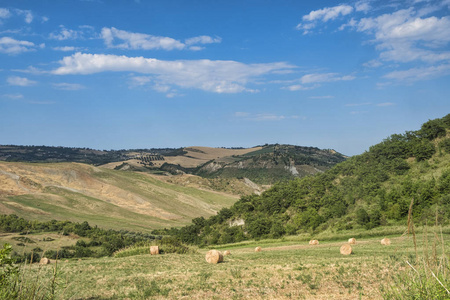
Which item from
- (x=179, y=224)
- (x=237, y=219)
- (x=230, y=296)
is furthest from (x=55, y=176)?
(x=230, y=296)

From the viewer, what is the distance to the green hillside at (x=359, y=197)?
54312 mm

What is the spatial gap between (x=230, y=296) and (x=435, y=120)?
258 feet

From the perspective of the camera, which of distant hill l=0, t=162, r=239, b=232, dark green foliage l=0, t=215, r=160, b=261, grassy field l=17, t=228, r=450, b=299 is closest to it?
grassy field l=17, t=228, r=450, b=299

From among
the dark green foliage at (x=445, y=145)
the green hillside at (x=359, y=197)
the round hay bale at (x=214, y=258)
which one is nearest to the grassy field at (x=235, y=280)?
the round hay bale at (x=214, y=258)

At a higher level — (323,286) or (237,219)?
(323,286)

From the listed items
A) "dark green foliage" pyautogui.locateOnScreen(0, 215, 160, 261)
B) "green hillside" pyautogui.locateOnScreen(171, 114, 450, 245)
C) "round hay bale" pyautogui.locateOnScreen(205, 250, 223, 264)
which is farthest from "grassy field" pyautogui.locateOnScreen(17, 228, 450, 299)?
"green hillside" pyautogui.locateOnScreen(171, 114, 450, 245)

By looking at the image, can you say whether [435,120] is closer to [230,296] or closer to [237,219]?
[237,219]

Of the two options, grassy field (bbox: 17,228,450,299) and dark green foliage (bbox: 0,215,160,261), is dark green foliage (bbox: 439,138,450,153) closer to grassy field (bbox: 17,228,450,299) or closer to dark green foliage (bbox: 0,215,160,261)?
grassy field (bbox: 17,228,450,299)

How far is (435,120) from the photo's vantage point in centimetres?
7988

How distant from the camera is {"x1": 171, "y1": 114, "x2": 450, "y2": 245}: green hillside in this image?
2138 inches

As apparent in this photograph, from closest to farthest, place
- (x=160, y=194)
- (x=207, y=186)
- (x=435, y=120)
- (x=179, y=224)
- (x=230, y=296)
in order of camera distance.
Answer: (x=230, y=296) → (x=435, y=120) → (x=179, y=224) → (x=160, y=194) → (x=207, y=186)

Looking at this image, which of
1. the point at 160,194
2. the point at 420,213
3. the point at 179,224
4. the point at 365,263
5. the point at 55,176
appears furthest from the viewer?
the point at 160,194

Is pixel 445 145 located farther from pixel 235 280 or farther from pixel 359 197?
pixel 235 280

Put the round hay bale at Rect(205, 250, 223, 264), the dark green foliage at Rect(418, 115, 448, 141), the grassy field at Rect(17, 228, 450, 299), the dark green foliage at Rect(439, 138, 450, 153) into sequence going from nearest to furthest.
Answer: the grassy field at Rect(17, 228, 450, 299) → the round hay bale at Rect(205, 250, 223, 264) → the dark green foliage at Rect(439, 138, 450, 153) → the dark green foliage at Rect(418, 115, 448, 141)
